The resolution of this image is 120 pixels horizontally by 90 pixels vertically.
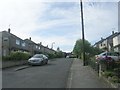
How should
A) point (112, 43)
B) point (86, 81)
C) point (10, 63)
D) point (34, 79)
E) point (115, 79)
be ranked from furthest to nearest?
point (112, 43), point (10, 63), point (34, 79), point (86, 81), point (115, 79)

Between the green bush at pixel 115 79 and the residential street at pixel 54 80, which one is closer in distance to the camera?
the green bush at pixel 115 79

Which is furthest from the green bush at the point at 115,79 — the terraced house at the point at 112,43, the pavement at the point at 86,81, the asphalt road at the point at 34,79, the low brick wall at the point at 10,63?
the terraced house at the point at 112,43

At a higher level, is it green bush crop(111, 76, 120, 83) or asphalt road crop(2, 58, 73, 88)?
green bush crop(111, 76, 120, 83)

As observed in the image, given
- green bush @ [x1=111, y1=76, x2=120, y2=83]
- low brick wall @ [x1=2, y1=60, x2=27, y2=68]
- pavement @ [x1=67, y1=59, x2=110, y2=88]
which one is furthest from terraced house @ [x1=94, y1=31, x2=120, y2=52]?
green bush @ [x1=111, y1=76, x2=120, y2=83]

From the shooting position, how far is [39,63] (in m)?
31.7

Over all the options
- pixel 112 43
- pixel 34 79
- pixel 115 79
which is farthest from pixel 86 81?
pixel 112 43

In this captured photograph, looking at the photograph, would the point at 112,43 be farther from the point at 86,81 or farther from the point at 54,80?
the point at 86,81

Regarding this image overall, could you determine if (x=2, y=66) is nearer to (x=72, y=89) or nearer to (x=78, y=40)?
(x=72, y=89)

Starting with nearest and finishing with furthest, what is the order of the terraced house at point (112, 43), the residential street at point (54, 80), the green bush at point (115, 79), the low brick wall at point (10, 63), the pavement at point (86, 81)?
the green bush at point (115, 79)
the pavement at point (86, 81)
the residential street at point (54, 80)
the low brick wall at point (10, 63)
the terraced house at point (112, 43)

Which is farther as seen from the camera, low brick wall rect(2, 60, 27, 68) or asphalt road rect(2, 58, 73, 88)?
low brick wall rect(2, 60, 27, 68)

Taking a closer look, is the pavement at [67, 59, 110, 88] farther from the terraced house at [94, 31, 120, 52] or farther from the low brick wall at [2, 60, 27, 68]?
the terraced house at [94, 31, 120, 52]

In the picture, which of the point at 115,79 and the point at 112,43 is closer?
the point at 115,79

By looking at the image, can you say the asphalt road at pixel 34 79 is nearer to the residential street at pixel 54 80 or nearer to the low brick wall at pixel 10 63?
the residential street at pixel 54 80

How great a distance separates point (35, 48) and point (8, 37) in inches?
1261
